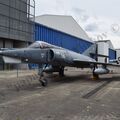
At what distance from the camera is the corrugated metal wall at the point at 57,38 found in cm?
3672

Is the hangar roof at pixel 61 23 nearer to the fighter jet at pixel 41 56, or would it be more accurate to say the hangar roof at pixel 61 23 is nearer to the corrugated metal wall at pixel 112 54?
the corrugated metal wall at pixel 112 54

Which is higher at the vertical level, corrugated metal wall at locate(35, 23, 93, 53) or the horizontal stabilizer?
corrugated metal wall at locate(35, 23, 93, 53)

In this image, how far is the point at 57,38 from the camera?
135 feet

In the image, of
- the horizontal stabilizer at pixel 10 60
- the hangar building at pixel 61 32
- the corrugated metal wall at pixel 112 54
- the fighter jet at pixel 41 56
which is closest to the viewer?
the horizontal stabilizer at pixel 10 60

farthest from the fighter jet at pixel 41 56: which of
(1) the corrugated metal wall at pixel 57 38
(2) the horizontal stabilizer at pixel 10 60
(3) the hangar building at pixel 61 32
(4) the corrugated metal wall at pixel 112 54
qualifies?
(4) the corrugated metal wall at pixel 112 54

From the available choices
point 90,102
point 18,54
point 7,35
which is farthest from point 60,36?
point 90,102

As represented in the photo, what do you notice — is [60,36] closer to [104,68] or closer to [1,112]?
[104,68]

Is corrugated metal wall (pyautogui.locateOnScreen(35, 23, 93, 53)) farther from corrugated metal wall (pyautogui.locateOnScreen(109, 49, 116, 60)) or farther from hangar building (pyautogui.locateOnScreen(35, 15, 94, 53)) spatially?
corrugated metal wall (pyautogui.locateOnScreen(109, 49, 116, 60))

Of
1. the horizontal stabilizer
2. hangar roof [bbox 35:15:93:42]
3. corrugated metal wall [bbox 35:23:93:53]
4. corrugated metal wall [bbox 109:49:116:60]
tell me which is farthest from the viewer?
corrugated metal wall [bbox 109:49:116:60]

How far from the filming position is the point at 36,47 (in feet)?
45.0

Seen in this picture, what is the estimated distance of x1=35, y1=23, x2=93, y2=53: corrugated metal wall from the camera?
36.7 meters

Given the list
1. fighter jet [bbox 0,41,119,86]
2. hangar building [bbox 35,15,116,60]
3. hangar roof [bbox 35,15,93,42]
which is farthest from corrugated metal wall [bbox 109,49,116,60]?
fighter jet [bbox 0,41,119,86]

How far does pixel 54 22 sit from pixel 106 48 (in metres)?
14.6

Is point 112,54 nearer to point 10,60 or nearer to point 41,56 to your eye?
point 41,56
